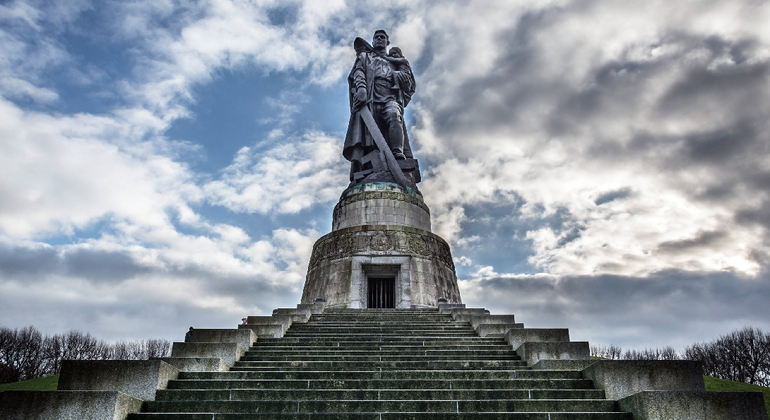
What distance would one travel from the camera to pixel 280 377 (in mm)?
9953

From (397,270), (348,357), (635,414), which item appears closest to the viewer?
(635,414)

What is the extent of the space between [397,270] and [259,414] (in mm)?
12898

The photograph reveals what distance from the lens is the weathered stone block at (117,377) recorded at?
29.1ft

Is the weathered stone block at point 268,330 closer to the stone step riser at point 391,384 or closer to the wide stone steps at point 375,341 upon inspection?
the wide stone steps at point 375,341

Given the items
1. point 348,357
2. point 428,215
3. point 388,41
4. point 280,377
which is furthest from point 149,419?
point 388,41

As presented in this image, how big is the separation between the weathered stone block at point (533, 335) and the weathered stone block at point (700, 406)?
4.14 metres

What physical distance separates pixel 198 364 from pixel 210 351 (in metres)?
0.65

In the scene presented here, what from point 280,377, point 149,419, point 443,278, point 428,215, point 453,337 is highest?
point 428,215

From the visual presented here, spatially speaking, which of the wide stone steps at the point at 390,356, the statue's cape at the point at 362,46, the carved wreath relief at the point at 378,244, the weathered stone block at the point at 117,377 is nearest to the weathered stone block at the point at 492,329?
the wide stone steps at the point at 390,356

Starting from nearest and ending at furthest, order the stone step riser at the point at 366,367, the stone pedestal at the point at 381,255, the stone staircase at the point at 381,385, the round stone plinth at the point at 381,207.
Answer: the stone staircase at the point at 381,385 → the stone step riser at the point at 366,367 → the stone pedestal at the point at 381,255 → the round stone plinth at the point at 381,207

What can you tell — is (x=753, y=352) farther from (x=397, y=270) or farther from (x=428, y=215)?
(x=397, y=270)

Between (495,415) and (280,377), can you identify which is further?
(280,377)

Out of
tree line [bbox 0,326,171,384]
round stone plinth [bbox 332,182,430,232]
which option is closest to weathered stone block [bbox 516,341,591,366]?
round stone plinth [bbox 332,182,430,232]

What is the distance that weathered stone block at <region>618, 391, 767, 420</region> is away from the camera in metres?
7.56
